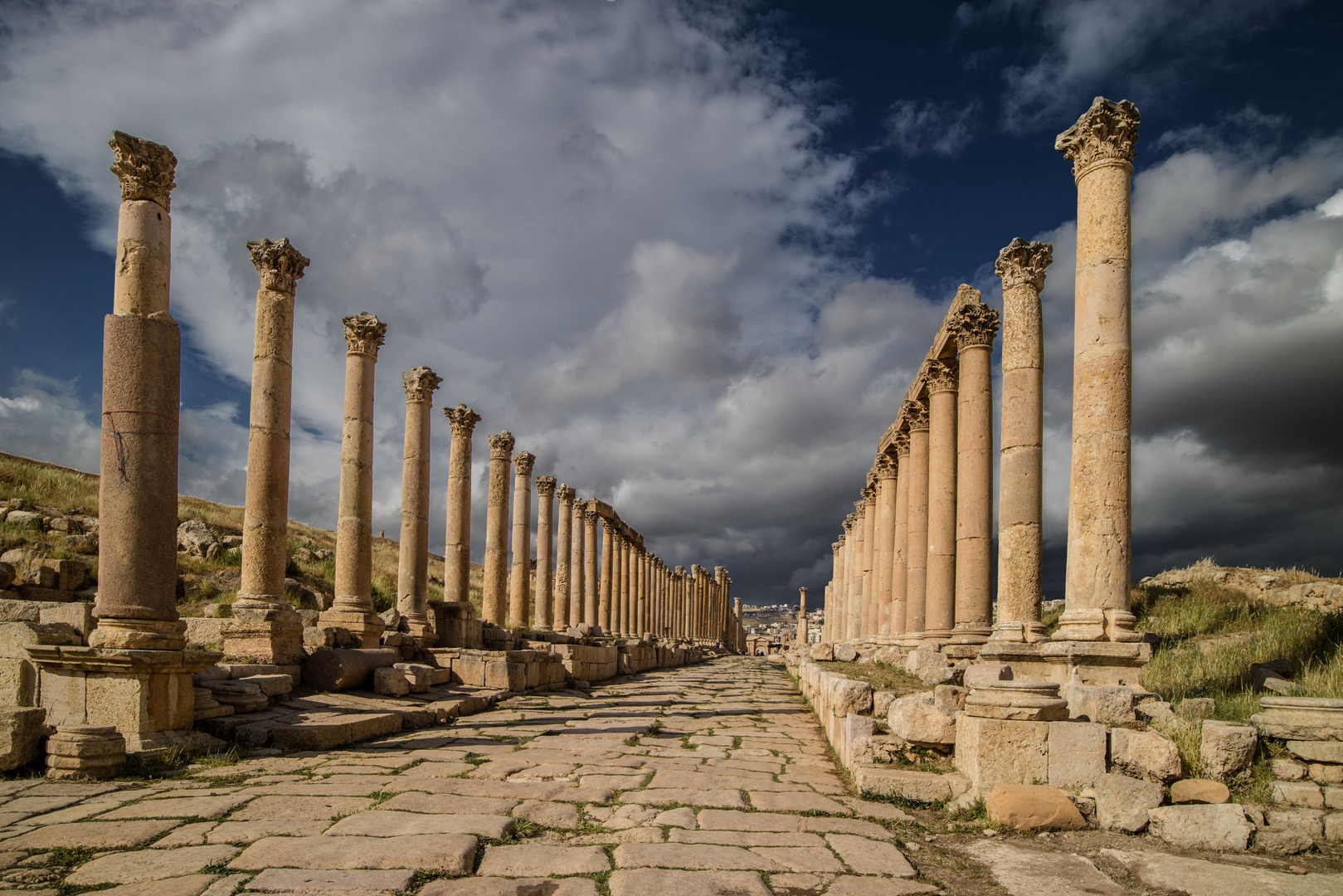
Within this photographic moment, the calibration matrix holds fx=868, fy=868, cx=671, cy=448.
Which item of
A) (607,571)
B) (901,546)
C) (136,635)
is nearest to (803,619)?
(607,571)

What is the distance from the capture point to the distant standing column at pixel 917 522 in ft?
64.6

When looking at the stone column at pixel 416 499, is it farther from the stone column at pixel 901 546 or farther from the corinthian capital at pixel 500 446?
the stone column at pixel 901 546

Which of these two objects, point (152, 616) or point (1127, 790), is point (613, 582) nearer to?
point (152, 616)

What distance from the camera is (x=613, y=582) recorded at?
40688 millimetres

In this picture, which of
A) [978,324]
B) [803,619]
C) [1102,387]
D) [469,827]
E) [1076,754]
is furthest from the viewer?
[803,619]

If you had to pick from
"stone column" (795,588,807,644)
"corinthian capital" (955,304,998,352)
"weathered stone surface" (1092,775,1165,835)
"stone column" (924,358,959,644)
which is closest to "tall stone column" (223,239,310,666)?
"weathered stone surface" (1092,775,1165,835)

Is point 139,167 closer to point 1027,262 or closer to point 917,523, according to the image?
point 1027,262

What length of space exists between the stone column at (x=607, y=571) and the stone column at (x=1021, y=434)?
2767 cm

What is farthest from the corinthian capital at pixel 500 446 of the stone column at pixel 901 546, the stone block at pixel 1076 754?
the stone block at pixel 1076 754

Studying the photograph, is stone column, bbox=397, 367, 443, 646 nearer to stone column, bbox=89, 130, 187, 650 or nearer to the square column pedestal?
stone column, bbox=89, 130, 187, 650

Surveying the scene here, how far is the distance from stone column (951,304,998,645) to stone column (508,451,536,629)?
15379mm

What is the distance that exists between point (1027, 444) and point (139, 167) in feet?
39.6

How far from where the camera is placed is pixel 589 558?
36.5 meters

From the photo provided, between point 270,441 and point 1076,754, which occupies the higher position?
point 270,441
